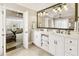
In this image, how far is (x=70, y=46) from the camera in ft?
4.45

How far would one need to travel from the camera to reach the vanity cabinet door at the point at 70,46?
1256 millimetres

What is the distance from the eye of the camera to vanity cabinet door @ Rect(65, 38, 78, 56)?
1.26 metres

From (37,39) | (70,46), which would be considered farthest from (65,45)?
(37,39)

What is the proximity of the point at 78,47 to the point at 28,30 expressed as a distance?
39.8 inches

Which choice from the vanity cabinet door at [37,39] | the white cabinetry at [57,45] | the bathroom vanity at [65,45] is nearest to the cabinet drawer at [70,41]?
the bathroom vanity at [65,45]

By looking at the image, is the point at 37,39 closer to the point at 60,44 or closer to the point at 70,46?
the point at 60,44

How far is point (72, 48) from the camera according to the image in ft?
4.34

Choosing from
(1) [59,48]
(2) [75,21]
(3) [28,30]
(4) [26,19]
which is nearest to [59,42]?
(1) [59,48]

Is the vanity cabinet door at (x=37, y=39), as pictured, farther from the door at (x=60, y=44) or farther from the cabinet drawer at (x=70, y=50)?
the cabinet drawer at (x=70, y=50)

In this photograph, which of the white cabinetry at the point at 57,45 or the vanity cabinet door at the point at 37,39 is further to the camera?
the vanity cabinet door at the point at 37,39

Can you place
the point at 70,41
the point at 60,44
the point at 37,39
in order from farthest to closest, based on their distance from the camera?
the point at 37,39 < the point at 60,44 < the point at 70,41

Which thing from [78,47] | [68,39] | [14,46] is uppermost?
[68,39]

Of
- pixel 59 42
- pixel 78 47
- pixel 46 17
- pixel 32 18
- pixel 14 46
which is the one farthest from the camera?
pixel 46 17

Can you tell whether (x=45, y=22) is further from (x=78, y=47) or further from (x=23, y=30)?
(x=78, y=47)
